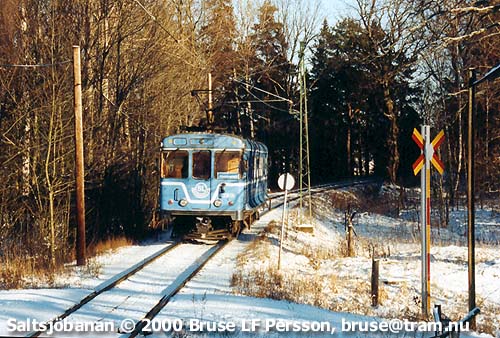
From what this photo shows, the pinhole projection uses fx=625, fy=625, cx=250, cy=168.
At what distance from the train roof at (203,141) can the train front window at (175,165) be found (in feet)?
0.67

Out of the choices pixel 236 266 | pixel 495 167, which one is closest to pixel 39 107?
pixel 236 266

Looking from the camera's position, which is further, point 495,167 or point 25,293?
point 495,167

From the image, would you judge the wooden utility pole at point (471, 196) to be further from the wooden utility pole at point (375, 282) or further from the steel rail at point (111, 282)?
the steel rail at point (111, 282)

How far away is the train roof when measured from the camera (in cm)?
1761

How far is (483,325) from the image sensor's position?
414 inches

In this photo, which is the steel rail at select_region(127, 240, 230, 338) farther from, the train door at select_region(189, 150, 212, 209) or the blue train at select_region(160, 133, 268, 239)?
the train door at select_region(189, 150, 212, 209)

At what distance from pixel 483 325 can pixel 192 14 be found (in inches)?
1233

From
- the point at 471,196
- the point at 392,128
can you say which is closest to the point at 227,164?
the point at 471,196

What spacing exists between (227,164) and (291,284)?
5971 millimetres

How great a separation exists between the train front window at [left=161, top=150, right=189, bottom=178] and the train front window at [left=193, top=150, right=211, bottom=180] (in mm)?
242

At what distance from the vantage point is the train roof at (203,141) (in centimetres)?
1761

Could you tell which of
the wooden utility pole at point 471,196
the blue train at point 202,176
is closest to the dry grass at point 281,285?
the wooden utility pole at point 471,196

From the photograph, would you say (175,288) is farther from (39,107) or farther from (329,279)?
(39,107)

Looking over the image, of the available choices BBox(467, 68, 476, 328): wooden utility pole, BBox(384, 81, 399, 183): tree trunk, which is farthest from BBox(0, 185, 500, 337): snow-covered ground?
BBox(384, 81, 399, 183): tree trunk
